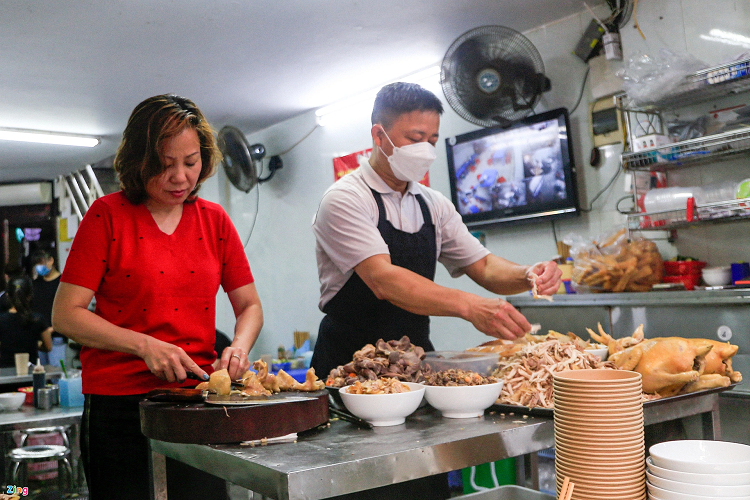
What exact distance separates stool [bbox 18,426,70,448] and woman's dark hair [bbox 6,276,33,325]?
2.32 metres

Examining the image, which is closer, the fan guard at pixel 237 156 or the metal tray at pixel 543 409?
the metal tray at pixel 543 409

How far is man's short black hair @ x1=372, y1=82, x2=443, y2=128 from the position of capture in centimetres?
230

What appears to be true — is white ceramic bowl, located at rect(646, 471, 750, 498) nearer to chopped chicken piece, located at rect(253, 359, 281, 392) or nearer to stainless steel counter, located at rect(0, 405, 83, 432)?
chopped chicken piece, located at rect(253, 359, 281, 392)

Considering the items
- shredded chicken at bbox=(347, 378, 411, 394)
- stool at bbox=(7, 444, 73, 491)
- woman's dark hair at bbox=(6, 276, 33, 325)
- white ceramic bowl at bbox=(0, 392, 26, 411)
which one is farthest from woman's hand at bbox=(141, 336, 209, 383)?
woman's dark hair at bbox=(6, 276, 33, 325)

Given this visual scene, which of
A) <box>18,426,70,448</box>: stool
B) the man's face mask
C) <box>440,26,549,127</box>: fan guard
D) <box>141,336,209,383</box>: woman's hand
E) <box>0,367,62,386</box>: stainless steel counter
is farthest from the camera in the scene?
the man's face mask

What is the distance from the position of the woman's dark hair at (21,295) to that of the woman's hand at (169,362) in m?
4.63

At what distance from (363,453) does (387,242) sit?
4.05ft

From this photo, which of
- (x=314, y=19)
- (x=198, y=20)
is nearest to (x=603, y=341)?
(x=314, y=19)

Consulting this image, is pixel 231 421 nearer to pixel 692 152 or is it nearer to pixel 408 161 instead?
pixel 408 161

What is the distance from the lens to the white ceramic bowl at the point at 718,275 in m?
3.46

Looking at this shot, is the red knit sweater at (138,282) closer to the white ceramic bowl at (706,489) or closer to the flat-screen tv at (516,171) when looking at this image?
the white ceramic bowl at (706,489)

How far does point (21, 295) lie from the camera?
18.4ft

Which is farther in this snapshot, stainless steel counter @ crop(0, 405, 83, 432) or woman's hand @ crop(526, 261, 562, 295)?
stainless steel counter @ crop(0, 405, 83, 432)

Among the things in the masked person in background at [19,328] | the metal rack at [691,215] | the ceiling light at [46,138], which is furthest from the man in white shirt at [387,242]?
the ceiling light at [46,138]
